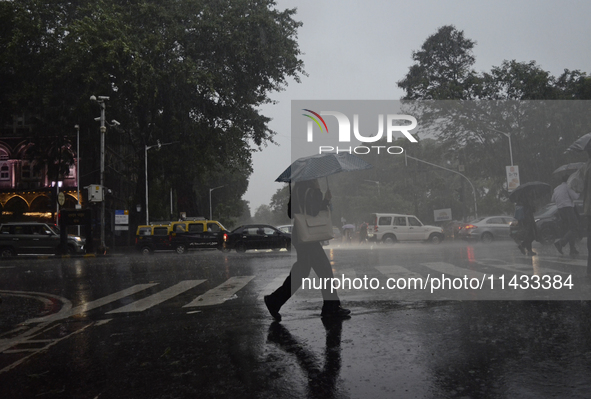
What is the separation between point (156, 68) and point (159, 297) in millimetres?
23372

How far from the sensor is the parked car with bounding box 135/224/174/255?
98.6 ft

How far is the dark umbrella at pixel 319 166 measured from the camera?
256 inches

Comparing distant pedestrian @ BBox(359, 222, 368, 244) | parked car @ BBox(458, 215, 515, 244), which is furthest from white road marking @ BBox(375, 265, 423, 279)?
parked car @ BBox(458, 215, 515, 244)

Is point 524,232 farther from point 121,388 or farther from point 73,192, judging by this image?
point 73,192

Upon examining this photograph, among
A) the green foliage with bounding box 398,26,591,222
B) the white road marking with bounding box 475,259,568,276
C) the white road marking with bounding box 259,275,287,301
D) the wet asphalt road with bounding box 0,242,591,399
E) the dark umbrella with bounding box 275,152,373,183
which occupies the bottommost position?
the white road marking with bounding box 259,275,287,301

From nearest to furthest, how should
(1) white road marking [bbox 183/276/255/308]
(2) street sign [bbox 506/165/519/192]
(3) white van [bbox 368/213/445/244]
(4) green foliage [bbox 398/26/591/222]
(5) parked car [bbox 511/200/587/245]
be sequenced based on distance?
1. (1) white road marking [bbox 183/276/255/308]
2. (5) parked car [bbox 511/200/587/245]
3. (3) white van [bbox 368/213/445/244]
4. (2) street sign [bbox 506/165/519/192]
5. (4) green foliage [bbox 398/26/591/222]

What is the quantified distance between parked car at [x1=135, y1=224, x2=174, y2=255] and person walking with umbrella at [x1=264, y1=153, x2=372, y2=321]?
24.4m

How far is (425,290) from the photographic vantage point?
8570mm

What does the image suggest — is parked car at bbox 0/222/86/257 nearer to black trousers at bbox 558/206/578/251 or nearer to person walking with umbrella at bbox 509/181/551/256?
person walking with umbrella at bbox 509/181/551/256

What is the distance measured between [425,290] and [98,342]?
4.93 metres

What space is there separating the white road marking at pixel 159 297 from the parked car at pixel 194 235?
18.7 m

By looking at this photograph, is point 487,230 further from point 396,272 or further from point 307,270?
point 307,270

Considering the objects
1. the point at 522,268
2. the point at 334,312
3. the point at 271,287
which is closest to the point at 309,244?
the point at 334,312

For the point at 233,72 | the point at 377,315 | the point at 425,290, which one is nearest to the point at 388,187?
the point at 233,72
